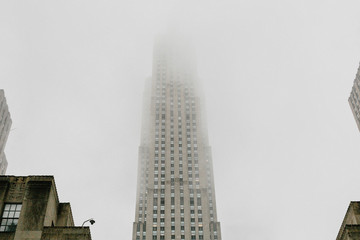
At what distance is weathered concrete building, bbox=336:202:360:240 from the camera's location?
137ft

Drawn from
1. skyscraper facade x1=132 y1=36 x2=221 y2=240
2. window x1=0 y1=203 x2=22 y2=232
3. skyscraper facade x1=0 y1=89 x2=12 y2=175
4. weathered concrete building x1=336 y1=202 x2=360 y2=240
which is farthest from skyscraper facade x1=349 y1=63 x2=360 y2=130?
window x1=0 y1=203 x2=22 y2=232

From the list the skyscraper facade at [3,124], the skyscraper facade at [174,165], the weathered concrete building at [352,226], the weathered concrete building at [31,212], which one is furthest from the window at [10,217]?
the skyscraper facade at [174,165]

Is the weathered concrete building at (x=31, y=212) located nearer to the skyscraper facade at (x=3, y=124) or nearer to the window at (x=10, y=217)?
the window at (x=10, y=217)

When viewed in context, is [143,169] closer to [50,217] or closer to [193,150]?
[193,150]

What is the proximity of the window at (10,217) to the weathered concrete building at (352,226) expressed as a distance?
102 ft

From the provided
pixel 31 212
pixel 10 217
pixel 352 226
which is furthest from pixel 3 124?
pixel 352 226

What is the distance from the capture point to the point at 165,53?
198m

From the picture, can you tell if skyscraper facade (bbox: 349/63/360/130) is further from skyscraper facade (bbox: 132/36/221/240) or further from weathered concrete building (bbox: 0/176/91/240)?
weathered concrete building (bbox: 0/176/91/240)

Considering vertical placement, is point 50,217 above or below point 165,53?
below

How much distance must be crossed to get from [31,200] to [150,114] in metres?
128

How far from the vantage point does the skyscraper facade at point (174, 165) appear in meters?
135

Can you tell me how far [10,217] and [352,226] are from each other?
105 feet

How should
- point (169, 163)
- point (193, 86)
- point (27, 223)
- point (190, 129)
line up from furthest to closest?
point (193, 86) → point (190, 129) → point (169, 163) → point (27, 223)

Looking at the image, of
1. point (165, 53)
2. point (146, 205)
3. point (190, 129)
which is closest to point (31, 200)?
point (146, 205)
